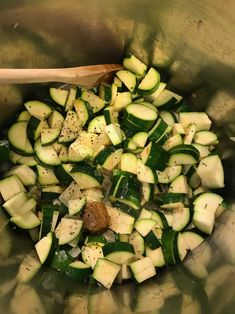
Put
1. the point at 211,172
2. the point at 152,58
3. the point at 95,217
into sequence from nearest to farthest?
the point at 95,217 → the point at 211,172 → the point at 152,58

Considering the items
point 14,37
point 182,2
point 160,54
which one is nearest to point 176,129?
point 160,54

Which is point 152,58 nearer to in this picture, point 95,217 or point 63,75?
point 63,75

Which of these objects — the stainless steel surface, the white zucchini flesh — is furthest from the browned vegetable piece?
the white zucchini flesh

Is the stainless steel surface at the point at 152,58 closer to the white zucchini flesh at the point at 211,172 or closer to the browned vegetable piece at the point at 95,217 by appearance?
the white zucchini flesh at the point at 211,172

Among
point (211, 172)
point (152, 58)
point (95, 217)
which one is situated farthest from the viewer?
point (152, 58)

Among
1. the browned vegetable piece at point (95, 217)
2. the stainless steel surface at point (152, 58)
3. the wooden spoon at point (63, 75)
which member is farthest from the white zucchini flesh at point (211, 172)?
the wooden spoon at point (63, 75)

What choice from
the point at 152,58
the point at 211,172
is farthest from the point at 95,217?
the point at 152,58
